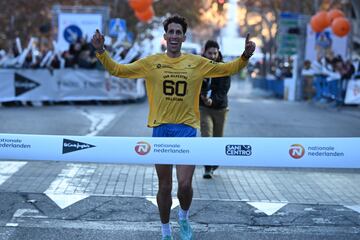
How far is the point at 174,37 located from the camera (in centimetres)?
451

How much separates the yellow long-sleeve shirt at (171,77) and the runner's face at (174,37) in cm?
8

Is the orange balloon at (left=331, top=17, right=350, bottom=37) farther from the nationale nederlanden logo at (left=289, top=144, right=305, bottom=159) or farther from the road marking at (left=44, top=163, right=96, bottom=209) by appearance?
the nationale nederlanden logo at (left=289, top=144, right=305, bottom=159)

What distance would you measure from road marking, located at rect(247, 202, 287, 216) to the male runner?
63.4 inches

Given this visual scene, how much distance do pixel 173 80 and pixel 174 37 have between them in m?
0.34

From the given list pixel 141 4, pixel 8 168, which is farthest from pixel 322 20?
pixel 8 168

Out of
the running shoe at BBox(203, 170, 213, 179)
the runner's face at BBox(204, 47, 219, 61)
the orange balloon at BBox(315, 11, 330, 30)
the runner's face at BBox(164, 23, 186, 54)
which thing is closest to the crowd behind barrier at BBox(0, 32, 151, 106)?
the orange balloon at BBox(315, 11, 330, 30)

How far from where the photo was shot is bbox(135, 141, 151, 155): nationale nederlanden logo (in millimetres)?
4438

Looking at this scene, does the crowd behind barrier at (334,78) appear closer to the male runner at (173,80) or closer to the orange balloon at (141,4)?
the orange balloon at (141,4)

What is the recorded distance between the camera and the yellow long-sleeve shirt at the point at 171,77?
14.9ft

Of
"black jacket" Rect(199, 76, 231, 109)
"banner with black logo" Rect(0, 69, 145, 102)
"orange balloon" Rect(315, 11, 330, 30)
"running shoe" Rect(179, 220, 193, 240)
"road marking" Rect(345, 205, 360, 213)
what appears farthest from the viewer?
"orange balloon" Rect(315, 11, 330, 30)

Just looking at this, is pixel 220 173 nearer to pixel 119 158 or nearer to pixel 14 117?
pixel 119 158

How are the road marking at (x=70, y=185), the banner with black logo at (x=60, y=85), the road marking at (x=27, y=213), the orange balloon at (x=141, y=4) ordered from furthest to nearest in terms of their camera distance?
the orange balloon at (x=141, y=4) → the banner with black logo at (x=60, y=85) → the road marking at (x=70, y=185) → the road marking at (x=27, y=213)

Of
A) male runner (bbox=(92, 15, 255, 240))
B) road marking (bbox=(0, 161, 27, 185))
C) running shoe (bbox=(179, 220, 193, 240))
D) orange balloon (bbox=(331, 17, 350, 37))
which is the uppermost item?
orange balloon (bbox=(331, 17, 350, 37))

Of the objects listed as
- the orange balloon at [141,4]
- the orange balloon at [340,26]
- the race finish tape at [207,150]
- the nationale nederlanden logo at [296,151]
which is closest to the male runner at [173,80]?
the race finish tape at [207,150]
